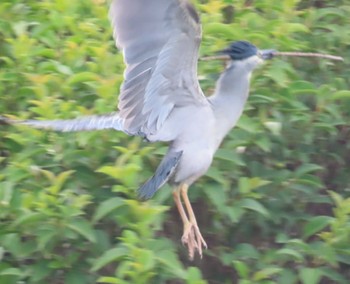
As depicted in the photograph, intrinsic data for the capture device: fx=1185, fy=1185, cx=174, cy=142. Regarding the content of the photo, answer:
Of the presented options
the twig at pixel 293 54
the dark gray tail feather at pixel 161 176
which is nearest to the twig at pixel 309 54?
the twig at pixel 293 54

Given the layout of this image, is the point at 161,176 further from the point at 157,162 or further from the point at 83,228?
the point at 83,228

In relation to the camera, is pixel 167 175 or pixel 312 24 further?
pixel 312 24

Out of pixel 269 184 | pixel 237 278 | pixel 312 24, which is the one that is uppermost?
pixel 312 24

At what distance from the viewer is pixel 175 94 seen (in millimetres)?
3602

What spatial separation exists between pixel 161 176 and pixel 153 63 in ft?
1.30

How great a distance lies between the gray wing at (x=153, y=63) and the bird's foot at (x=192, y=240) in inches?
12.6

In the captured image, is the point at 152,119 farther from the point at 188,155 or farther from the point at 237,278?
the point at 237,278

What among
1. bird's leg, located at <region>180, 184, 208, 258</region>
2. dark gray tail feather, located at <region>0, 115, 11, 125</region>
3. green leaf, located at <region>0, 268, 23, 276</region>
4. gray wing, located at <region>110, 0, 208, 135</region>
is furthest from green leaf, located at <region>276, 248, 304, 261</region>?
dark gray tail feather, located at <region>0, 115, 11, 125</region>

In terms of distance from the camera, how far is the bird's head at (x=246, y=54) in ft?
11.9

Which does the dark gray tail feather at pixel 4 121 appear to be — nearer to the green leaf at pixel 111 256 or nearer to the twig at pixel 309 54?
the green leaf at pixel 111 256

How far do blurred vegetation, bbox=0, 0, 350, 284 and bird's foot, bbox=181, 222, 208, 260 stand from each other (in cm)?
8

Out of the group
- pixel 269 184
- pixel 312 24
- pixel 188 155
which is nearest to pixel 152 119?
pixel 188 155

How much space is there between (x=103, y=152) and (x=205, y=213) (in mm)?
391

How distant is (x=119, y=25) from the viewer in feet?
12.0
